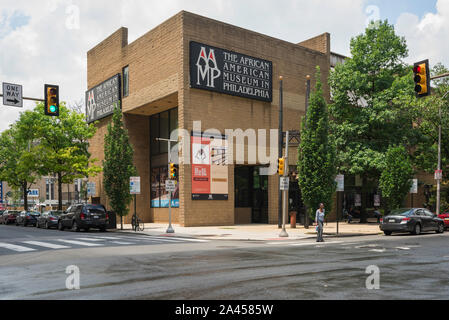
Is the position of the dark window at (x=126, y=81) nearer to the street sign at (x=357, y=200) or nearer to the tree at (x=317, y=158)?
the tree at (x=317, y=158)

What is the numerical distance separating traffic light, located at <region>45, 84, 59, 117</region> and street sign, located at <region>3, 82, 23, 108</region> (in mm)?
977

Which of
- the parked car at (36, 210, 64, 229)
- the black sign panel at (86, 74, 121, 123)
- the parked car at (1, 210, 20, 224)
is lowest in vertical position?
the parked car at (1, 210, 20, 224)

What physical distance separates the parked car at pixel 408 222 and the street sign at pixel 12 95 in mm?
18931

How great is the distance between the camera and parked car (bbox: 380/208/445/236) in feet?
76.5

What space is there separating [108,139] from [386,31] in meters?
22.3

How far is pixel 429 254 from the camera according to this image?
1394 centimetres

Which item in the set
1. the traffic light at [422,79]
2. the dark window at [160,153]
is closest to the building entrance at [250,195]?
the dark window at [160,153]

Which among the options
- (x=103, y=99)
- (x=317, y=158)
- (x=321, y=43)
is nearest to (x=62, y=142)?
(x=103, y=99)

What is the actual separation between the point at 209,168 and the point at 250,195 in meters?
6.62

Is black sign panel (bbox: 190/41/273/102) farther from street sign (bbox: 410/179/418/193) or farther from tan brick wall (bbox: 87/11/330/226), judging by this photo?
street sign (bbox: 410/179/418/193)

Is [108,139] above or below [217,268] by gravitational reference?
above

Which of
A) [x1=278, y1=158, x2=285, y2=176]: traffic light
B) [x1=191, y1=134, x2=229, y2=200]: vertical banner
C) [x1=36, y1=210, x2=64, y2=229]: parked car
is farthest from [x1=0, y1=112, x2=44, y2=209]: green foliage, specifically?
[x1=278, y1=158, x2=285, y2=176]: traffic light

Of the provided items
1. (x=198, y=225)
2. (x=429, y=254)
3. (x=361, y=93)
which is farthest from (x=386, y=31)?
(x=429, y=254)

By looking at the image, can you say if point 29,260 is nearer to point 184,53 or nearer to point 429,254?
point 429,254
